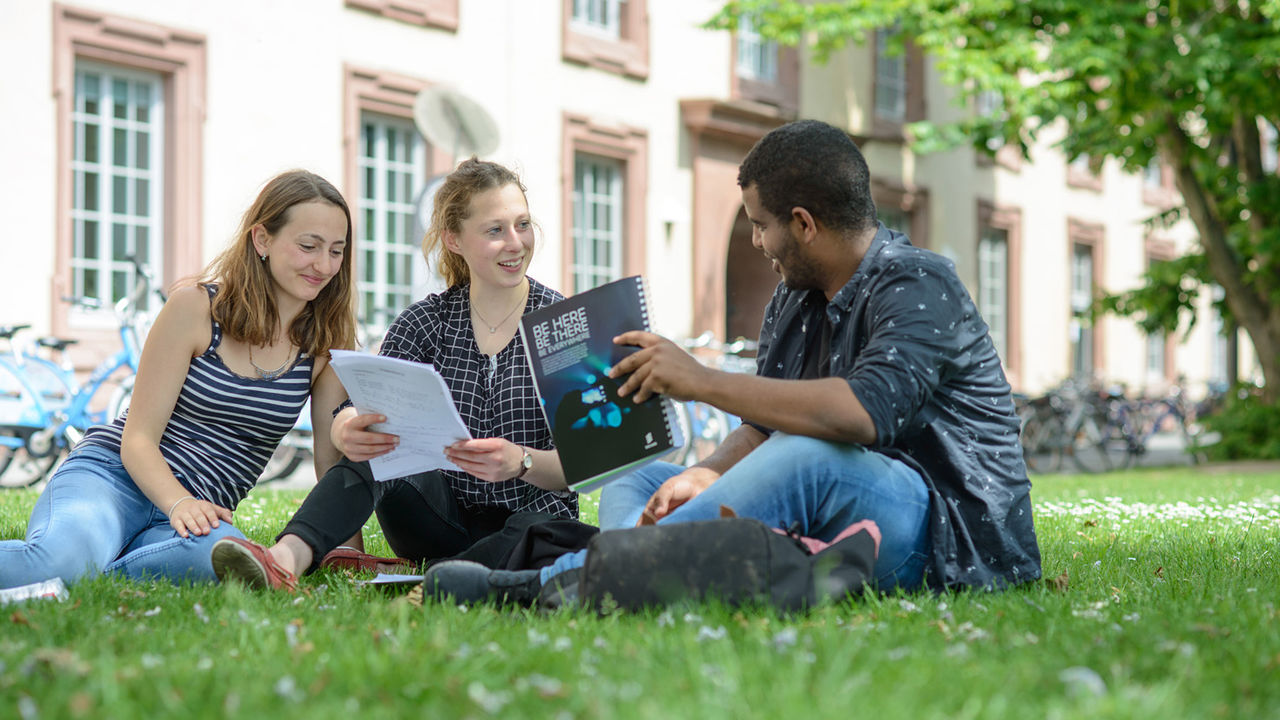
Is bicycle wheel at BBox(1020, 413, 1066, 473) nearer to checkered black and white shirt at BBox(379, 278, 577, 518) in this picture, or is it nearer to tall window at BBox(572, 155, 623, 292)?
tall window at BBox(572, 155, 623, 292)

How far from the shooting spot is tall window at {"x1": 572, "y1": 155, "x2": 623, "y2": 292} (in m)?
15.1

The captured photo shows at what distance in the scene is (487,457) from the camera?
374 centimetres

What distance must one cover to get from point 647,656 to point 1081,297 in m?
24.4

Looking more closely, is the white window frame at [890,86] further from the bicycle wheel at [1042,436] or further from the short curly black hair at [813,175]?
the short curly black hair at [813,175]

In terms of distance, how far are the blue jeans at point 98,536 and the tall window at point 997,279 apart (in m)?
19.9

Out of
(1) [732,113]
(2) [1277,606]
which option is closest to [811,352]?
(2) [1277,606]

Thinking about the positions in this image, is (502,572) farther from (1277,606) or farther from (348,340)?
(1277,606)

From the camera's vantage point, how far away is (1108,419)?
16438 mm

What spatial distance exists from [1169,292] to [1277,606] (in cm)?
1351

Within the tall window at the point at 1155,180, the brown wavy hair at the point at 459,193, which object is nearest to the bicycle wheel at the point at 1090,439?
the brown wavy hair at the point at 459,193

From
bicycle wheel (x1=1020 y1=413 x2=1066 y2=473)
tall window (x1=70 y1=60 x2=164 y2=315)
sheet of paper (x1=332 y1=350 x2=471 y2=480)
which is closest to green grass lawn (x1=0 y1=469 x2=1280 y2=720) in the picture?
sheet of paper (x1=332 y1=350 x2=471 y2=480)

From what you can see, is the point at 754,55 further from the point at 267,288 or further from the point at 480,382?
the point at 267,288

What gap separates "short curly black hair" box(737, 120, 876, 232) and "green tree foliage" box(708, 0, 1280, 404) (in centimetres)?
983

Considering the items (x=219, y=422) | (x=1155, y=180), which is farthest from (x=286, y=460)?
(x=1155, y=180)
